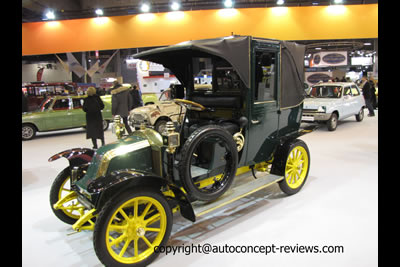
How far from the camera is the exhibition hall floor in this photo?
2.75 metres

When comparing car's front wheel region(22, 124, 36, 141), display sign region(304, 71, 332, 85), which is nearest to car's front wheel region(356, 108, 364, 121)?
display sign region(304, 71, 332, 85)

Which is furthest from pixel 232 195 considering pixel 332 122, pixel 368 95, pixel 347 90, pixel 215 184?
pixel 368 95

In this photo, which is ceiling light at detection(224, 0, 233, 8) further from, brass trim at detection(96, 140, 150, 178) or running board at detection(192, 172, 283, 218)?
brass trim at detection(96, 140, 150, 178)

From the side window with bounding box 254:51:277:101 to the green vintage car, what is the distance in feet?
25.5

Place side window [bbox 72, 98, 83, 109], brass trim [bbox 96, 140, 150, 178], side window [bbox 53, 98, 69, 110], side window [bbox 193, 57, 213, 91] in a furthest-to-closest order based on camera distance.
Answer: side window [bbox 72, 98, 83, 109]
side window [bbox 53, 98, 69, 110]
side window [bbox 193, 57, 213, 91]
brass trim [bbox 96, 140, 150, 178]

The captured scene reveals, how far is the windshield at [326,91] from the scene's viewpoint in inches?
374

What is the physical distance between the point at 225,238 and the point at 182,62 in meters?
2.53

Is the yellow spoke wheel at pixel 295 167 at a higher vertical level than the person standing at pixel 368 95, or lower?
lower

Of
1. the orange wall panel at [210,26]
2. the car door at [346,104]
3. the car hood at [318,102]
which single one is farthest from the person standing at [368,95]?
the orange wall panel at [210,26]

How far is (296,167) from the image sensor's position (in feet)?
13.8

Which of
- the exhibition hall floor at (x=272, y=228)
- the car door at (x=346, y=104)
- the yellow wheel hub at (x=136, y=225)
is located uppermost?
the car door at (x=346, y=104)

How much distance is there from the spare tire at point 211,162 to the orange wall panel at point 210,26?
8.92m

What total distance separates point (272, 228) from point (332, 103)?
689 cm

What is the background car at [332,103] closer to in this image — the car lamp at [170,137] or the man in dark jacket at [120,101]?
the man in dark jacket at [120,101]
